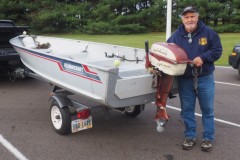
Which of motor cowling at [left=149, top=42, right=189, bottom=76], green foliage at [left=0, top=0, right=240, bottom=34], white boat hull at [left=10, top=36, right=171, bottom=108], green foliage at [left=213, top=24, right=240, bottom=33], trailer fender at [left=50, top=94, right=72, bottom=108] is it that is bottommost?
green foliage at [left=213, top=24, right=240, bottom=33]

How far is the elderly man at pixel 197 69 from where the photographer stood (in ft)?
14.2

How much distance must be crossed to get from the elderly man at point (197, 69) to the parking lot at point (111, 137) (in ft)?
0.96

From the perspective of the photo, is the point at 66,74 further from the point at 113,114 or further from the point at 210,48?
the point at 210,48

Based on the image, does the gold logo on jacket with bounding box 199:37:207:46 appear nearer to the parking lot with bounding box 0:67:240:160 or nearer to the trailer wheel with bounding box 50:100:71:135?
the parking lot with bounding box 0:67:240:160

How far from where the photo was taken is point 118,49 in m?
6.47

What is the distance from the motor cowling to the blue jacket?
146 mm

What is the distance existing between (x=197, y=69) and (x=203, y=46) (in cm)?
30

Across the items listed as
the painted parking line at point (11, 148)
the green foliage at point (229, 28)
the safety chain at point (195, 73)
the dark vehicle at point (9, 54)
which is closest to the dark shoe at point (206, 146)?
the safety chain at point (195, 73)

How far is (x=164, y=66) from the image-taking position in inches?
172

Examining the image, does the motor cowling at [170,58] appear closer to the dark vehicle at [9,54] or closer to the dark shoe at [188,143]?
the dark shoe at [188,143]

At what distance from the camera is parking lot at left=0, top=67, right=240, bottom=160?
14.8 feet

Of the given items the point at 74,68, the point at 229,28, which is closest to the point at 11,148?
the point at 74,68

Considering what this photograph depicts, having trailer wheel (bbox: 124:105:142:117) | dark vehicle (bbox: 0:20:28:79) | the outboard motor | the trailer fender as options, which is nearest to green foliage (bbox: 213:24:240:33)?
dark vehicle (bbox: 0:20:28:79)

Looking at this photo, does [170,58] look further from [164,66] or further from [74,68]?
[74,68]
